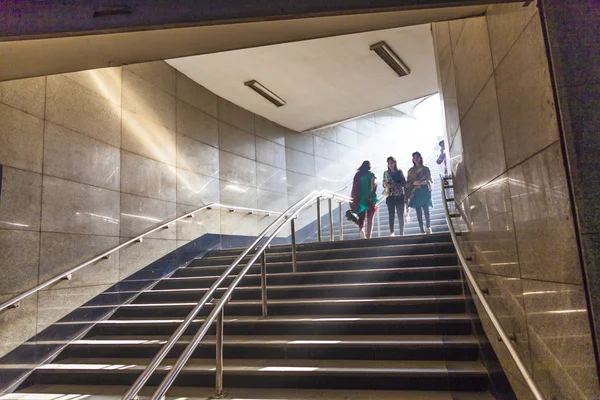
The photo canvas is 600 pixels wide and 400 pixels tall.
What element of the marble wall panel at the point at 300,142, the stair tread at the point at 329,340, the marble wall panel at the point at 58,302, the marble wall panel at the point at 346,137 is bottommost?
the stair tread at the point at 329,340

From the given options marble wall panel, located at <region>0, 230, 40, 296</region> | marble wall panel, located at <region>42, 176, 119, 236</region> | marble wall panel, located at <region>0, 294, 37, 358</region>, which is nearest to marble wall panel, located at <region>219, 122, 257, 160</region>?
marble wall panel, located at <region>42, 176, 119, 236</region>

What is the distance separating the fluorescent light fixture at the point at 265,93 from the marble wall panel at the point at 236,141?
80 cm

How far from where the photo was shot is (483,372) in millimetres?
2863

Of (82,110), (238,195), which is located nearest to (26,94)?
(82,110)

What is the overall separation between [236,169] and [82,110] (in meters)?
3.27

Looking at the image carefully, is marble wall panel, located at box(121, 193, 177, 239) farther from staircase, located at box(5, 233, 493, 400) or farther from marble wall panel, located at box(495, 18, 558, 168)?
marble wall panel, located at box(495, 18, 558, 168)

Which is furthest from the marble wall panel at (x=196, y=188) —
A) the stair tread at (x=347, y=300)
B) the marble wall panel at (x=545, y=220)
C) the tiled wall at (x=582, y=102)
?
the tiled wall at (x=582, y=102)

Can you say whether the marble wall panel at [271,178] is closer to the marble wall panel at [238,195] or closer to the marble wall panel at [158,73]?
the marble wall panel at [238,195]

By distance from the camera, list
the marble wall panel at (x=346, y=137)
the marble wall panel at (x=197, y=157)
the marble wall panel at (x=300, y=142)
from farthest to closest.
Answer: the marble wall panel at (x=346, y=137) → the marble wall panel at (x=300, y=142) → the marble wall panel at (x=197, y=157)

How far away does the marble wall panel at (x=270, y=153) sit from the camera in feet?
28.3

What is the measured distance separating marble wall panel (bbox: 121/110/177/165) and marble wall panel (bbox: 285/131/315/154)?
3555 millimetres

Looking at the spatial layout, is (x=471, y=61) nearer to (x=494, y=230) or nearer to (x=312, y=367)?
(x=494, y=230)

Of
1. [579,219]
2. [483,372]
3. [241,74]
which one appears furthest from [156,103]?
[579,219]

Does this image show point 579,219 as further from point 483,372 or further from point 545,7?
point 483,372
